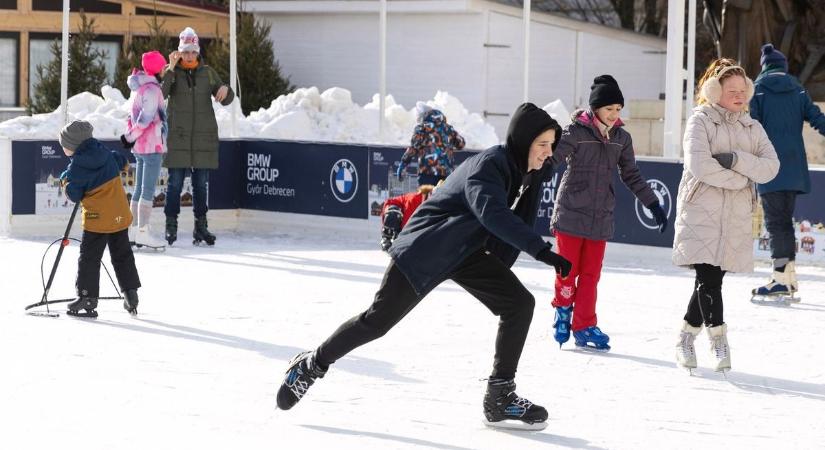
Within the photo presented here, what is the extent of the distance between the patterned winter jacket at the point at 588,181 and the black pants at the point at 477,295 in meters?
2.03

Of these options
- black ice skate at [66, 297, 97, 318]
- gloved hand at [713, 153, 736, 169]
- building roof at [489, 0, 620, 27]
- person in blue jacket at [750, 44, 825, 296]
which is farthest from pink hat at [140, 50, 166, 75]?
building roof at [489, 0, 620, 27]

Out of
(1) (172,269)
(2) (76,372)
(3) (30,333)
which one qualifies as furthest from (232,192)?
(2) (76,372)

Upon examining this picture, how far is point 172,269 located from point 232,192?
3.47 meters

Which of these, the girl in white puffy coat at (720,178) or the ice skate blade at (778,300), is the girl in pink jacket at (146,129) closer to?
the ice skate blade at (778,300)

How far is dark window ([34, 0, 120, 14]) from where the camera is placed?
25.1 metres

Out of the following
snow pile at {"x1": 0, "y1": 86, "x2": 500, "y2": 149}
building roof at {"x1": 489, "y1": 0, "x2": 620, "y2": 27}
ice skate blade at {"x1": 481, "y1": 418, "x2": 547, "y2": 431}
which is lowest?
ice skate blade at {"x1": 481, "y1": 418, "x2": 547, "y2": 431}

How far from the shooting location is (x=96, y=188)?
920 cm

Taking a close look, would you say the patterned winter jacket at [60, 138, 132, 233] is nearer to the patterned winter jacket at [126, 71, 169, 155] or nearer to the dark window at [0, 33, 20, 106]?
the patterned winter jacket at [126, 71, 169, 155]

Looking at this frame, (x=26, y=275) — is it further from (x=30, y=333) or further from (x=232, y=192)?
(x=232, y=192)

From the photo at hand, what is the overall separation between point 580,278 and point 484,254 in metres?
2.19

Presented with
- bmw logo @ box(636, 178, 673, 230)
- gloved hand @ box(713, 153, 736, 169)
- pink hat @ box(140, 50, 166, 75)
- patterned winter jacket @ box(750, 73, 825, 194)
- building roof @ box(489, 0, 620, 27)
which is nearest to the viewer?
gloved hand @ box(713, 153, 736, 169)

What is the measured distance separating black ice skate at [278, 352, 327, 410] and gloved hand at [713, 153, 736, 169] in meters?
2.30

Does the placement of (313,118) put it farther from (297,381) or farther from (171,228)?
(297,381)

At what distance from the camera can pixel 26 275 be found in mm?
11430
